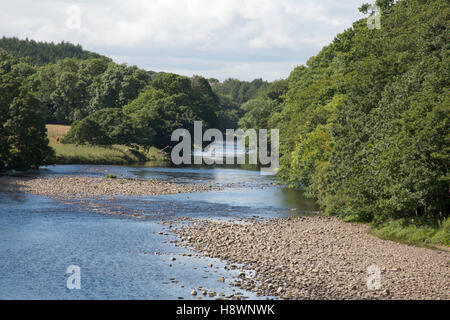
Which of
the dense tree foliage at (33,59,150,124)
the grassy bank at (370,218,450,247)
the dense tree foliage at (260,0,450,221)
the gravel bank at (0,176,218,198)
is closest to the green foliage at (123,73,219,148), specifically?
the dense tree foliage at (33,59,150,124)

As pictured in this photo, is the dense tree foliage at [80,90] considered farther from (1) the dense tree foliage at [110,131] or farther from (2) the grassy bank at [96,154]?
(1) the dense tree foliage at [110,131]

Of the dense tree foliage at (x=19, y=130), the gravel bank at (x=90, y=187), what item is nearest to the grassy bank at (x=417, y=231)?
the gravel bank at (x=90, y=187)

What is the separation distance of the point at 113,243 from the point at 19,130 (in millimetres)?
49357

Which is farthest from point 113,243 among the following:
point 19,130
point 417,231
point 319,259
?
point 19,130

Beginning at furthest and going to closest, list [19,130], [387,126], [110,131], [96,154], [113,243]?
1. [110,131]
2. [96,154]
3. [19,130]
4. [387,126]
5. [113,243]

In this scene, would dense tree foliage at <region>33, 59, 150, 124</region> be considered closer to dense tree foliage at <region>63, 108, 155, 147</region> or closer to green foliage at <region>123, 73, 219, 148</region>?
green foliage at <region>123, 73, 219, 148</region>

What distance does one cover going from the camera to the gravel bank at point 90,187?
200 ft

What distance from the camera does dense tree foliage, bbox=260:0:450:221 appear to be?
35.8 m

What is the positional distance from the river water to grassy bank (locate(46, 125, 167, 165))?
138ft

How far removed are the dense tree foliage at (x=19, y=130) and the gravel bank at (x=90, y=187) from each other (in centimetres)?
792

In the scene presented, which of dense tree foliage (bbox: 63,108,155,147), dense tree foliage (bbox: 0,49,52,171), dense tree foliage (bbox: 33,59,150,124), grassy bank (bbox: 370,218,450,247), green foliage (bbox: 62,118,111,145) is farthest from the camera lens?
dense tree foliage (bbox: 33,59,150,124)

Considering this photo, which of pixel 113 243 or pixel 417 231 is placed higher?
pixel 417 231

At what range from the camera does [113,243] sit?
36.6 metres

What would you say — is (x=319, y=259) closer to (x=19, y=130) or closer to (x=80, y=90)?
(x=19, y=130)
